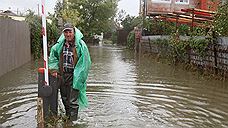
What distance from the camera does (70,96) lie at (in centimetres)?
618

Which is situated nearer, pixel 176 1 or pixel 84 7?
pixel 176 1

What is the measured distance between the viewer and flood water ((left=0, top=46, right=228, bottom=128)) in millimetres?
6362

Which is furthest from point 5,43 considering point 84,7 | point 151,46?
point 84,7

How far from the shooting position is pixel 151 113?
705cm

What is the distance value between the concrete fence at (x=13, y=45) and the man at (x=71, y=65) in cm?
574

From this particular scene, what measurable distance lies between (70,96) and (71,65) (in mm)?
520

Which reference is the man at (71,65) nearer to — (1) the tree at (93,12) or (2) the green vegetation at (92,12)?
(2) the green vegetation at (92,12)

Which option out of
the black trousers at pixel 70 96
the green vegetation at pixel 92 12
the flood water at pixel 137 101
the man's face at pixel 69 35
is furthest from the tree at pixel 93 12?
the man's face at pixel 69 35

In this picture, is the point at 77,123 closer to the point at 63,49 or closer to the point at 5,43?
the point at 63,49

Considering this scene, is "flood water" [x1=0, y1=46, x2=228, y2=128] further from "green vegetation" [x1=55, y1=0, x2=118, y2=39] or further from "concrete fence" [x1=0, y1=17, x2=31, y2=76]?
"green vegetation" [x1=55, y1=0, x2=118, y2=39]

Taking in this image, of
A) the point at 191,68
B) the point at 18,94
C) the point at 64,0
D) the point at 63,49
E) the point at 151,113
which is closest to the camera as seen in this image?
the point at 63,49

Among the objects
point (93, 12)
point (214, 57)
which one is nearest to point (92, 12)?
point (93, 12)

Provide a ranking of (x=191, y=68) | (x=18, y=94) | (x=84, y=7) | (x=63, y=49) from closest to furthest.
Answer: (x=63, y=49), (x=18, y=94), (x=191, y=68), (x=84, y=7)

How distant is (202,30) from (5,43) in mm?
7615
